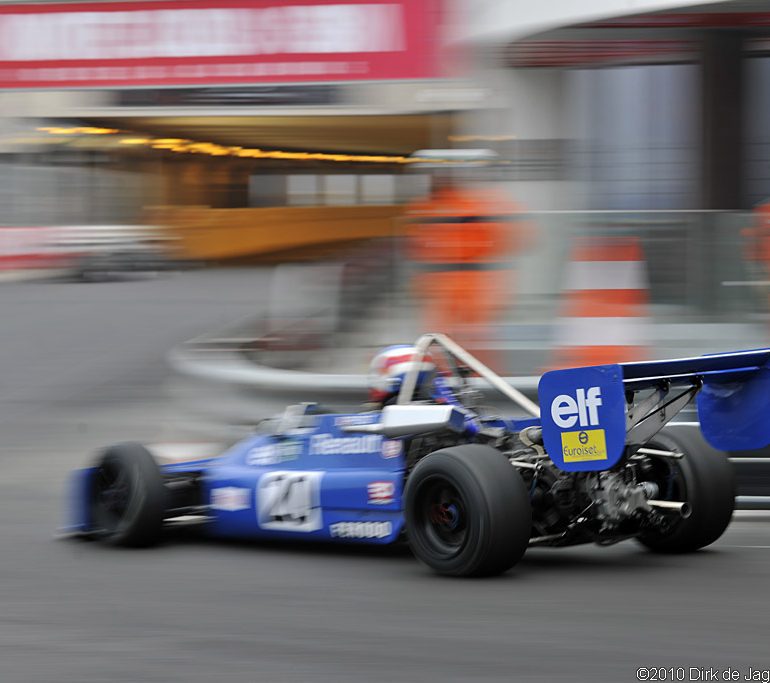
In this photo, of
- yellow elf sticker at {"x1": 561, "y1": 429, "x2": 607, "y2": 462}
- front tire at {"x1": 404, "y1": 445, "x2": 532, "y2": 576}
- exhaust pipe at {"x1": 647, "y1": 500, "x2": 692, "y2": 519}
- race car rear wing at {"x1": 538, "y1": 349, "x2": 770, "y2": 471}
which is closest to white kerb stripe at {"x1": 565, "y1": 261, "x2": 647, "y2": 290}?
exhaust pipe at {"x1": 647, "y1": 500, "x2": 692, "y2": 519}

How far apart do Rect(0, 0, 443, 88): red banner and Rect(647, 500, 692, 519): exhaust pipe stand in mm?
10111

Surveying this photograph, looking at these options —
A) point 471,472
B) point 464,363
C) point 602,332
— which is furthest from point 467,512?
point 602,332

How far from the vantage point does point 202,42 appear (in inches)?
697

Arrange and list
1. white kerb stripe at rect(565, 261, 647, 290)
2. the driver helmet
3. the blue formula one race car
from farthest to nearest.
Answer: white kerb stripe at rect(565, 261, 647, 290), the driver helmet, the blue formula one race car

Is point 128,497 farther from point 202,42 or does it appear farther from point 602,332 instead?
point 202,42

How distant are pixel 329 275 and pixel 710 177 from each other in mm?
4542

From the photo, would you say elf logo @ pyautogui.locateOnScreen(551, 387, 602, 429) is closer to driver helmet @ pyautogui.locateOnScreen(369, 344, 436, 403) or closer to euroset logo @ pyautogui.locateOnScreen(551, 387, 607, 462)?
euroset logo @ pyautogui.locateOnScreen(551, 387, 607, 462)

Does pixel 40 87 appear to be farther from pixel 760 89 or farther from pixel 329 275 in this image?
pixel 760 89

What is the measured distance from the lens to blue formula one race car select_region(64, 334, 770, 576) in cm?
691

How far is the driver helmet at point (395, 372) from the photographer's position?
26.4ft

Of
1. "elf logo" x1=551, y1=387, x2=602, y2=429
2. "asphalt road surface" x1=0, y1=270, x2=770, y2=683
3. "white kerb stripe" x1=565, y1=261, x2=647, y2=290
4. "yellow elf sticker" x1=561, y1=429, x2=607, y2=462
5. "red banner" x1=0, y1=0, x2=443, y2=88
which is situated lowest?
"asphalt road surface" x1=0, y1=270, x2=770, y2=683

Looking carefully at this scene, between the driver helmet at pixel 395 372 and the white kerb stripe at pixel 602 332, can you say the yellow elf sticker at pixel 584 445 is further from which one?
the white kerb stripe at pixel 602 332

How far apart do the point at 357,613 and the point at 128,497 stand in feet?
7.76

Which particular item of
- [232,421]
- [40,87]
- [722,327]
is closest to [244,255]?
[40,87]
